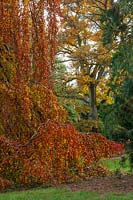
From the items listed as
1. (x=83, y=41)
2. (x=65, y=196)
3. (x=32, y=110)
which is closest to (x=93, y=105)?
(x=83, y=41)

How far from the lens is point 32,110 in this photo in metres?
10.3

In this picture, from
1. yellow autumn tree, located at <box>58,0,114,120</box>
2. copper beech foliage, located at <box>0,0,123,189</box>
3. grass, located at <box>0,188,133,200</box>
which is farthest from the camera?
yellow autumn tree, located at <box>58,0,114,120</box>

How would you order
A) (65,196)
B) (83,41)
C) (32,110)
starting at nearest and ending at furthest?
(65,196) → (32,110) → (83,41)

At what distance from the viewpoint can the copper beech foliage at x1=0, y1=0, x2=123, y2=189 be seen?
9609 millimetres

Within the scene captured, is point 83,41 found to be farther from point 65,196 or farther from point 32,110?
point 65,196

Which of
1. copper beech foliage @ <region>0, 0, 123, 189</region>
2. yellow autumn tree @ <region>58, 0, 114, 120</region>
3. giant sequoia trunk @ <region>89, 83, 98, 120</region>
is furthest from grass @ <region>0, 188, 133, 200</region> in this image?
giant sequoia trunk @ <region>89, 83, 98, 120</region>

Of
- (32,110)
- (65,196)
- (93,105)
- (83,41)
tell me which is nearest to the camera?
(65,196)

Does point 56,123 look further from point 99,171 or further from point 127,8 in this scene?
point 127,8

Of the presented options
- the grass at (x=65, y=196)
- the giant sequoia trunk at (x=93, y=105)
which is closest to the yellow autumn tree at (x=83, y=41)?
the giant sequoia trunk at (x=93, y=105)

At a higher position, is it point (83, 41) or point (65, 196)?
point (83, 41)

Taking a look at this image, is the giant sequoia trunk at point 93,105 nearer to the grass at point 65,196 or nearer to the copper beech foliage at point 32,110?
the copper beech foliage at point 32,110

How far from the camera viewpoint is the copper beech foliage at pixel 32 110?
9609 millimetres

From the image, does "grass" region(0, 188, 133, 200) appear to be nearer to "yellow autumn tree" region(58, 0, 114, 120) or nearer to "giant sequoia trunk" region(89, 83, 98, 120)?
"yellow autumn tree" region(58, 0, 114, 120)

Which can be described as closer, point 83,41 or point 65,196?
point 65,196
